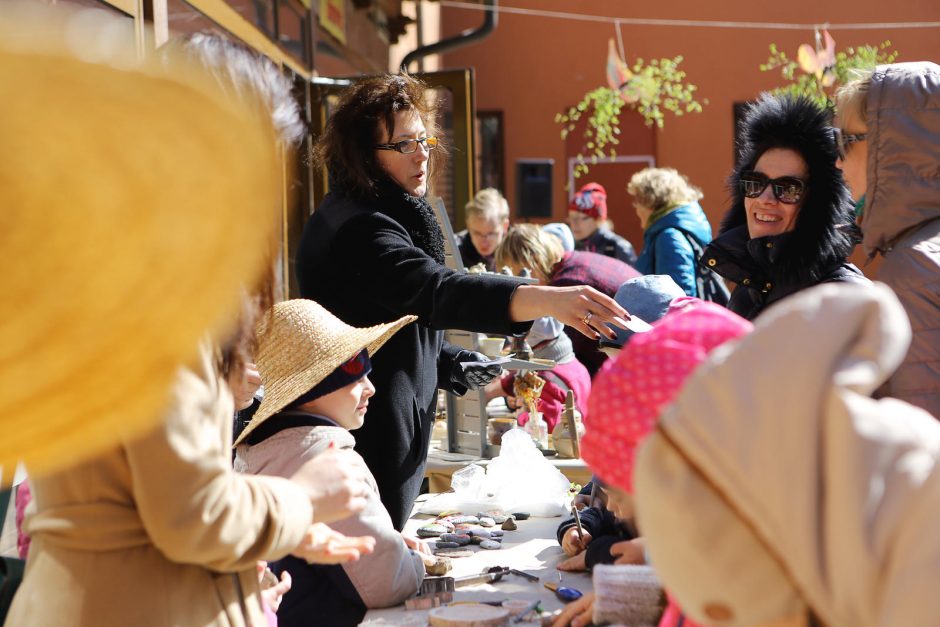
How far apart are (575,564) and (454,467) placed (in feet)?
5.16

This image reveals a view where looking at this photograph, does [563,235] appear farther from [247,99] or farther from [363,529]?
[247,99]

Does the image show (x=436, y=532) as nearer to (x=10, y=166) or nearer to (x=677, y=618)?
(x=677, y=618)

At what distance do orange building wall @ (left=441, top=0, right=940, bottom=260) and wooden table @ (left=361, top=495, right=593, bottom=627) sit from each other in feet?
37.9

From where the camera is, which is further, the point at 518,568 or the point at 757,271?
the point at 757,271

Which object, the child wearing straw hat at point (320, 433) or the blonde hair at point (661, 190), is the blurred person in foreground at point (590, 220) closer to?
the blonde hair at point (661, 190)

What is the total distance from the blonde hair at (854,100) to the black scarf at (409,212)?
1046 millimetres

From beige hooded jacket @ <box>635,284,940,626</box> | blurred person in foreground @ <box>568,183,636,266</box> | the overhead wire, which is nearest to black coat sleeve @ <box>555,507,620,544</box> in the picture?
beige hooded jacket @ <box>635,284,940,626</box>

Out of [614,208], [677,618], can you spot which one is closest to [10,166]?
[677,618]

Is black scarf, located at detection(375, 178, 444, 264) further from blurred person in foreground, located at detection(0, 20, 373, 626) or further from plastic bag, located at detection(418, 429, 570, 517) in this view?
blurred person in foreground, located at detection(0, 20, 373, 626)

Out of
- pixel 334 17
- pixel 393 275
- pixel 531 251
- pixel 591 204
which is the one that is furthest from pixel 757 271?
pixel 334 17

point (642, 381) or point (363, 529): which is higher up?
point (642, 381)

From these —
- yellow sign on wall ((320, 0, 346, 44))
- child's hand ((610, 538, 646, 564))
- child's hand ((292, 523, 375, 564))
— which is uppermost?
yellow sign on wall ((320, 0, 346, 44))

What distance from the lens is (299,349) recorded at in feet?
6.59

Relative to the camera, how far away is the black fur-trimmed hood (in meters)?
2.51
